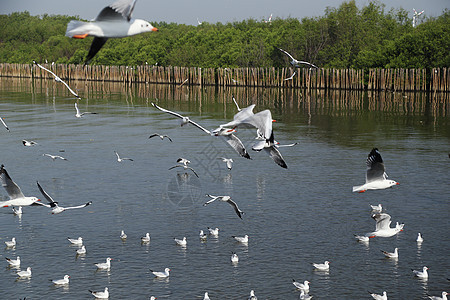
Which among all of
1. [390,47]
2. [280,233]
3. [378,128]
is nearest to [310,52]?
[390,47]

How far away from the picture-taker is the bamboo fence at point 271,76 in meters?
90.8

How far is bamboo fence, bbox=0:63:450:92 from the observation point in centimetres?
9081

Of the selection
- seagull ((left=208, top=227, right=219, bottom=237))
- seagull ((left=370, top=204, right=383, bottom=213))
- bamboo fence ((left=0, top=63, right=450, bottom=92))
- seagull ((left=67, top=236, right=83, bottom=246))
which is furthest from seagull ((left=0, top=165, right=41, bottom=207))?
bamboo fence ((left=0, top=63, right=450, bottom=92))

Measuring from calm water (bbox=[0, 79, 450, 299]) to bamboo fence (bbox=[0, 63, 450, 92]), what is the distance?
2412 cm

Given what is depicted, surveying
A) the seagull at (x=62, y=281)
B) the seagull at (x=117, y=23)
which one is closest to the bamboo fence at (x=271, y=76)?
the seagull at (x=62, y=281)

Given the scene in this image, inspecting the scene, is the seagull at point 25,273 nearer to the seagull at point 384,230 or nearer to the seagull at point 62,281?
the seagull at point 62,281

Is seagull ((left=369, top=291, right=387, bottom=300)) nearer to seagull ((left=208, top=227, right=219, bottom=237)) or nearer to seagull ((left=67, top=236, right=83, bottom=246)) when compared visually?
seagull ((left=208, top=227, right=219, bottom=237))

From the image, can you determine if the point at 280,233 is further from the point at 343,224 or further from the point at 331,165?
the point at 331,165

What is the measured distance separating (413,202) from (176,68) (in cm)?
9086

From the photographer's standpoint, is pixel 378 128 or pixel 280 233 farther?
pixel 378 128

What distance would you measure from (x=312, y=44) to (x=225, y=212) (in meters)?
79.6

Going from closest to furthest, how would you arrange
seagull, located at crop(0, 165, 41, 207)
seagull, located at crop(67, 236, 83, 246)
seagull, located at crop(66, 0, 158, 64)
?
seagull, located at crop(66, 0, 158, 64) → seagull, located at crop(0, 165, 41, 207) → seagull, located at crop(67, 236, 83, 246)

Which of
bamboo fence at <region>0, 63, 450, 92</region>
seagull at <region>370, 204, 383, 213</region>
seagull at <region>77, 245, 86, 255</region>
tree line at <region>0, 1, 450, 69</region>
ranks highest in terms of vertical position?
tree line at <region>0, 1, 450, 69</region>

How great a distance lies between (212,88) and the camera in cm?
10994
